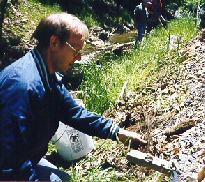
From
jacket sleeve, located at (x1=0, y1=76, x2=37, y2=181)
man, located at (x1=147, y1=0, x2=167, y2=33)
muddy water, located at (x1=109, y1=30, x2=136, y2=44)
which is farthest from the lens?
muddy water, located at (x1=109, y1=30, x2=136, y2=44)

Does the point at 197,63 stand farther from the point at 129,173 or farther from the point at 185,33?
the point at 185,33

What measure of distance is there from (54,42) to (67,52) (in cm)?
10

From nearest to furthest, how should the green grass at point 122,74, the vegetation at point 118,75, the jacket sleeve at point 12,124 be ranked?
the jacket sleeve at point 12,124 → the vegetation at point 118,75 → the green grass at point 122,74

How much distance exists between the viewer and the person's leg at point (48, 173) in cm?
369

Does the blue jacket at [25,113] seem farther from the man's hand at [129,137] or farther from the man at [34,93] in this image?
the man's hand at [129,137]

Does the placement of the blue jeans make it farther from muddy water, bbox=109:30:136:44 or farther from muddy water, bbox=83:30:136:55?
muddy water, bbox=109:30:136:44

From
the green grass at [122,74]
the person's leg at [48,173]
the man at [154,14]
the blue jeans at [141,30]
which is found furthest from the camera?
the man at [154,14]

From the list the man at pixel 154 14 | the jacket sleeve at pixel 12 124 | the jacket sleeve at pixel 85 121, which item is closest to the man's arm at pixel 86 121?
the jacket sleeve at pixel 85 121

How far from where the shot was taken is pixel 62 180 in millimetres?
3855

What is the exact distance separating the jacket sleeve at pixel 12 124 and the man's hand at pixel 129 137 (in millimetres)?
1100

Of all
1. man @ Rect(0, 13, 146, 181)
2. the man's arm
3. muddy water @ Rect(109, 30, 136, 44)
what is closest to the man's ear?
man @ Rect(0, 13, 146, 181)

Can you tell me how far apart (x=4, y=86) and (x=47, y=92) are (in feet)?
1.08

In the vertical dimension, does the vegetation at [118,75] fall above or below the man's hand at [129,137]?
below

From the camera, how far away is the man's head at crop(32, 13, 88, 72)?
316cm
